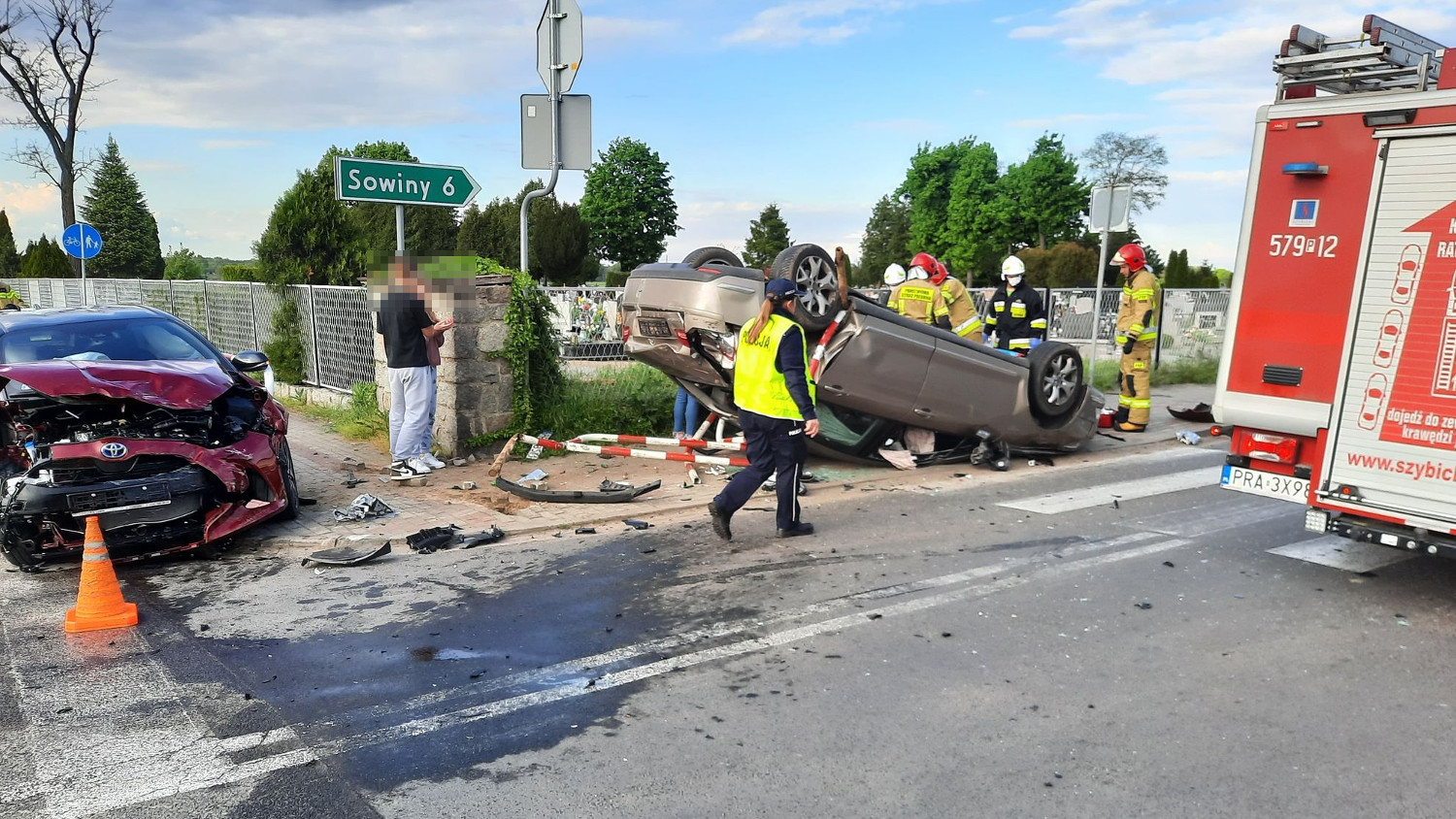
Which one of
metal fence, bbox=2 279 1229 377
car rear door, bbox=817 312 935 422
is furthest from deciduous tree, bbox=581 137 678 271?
car rear door, bbox=817 312 935 422

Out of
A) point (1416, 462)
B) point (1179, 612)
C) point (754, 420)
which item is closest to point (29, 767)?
point (754, 420)

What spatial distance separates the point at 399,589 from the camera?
555 centimetres

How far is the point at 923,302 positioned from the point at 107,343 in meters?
7.57

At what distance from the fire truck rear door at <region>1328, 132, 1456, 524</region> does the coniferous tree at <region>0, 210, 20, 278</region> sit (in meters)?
51.5

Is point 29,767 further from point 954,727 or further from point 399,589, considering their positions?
point 954,727

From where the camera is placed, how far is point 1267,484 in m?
5.92

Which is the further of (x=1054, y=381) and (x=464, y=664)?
(x=1054, y=381)

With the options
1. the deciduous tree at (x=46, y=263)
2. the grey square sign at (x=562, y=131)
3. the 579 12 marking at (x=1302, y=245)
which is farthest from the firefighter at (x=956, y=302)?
the deciduous tree at (x=46, y=263)

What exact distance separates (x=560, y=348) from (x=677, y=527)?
361 cm

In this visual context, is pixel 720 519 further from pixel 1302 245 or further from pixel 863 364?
pixel 1302 245

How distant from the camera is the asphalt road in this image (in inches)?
130

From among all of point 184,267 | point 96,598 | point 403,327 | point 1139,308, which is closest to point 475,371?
point 403,327

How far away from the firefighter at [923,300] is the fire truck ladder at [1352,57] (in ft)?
15.7

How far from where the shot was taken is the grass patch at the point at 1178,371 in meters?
16.0
